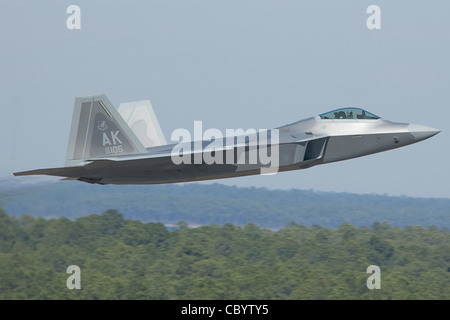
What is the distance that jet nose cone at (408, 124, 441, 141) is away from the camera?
2839cm

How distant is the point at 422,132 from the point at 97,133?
11971 millimetres

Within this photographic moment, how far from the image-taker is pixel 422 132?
2841 cm

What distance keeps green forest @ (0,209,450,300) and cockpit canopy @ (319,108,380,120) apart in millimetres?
27454

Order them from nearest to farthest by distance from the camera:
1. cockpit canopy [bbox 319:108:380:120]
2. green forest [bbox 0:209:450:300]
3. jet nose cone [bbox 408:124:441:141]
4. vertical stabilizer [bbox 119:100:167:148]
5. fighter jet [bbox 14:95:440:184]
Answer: fighter jet [bbox 14:95:440:184], jet nose cone [bbox 408:124:441:141], cockpit canopy [bbox 319:108:380:120], vertical stabilizer [bbox 119:100:167:148], green forest [bbox 0:209:450:300]

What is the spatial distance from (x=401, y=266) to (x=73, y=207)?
47.7m

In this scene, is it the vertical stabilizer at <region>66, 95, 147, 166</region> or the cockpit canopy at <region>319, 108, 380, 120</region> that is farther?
the cockpit canopy at <region>319, 108, 380, 120</region>

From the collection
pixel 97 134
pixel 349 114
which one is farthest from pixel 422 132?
pixel 97 134

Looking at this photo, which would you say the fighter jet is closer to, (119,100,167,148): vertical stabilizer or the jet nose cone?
the jet nose cone

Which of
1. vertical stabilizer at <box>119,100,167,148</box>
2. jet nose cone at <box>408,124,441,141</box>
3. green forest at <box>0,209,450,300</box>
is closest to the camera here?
jet nose cone at <box>408,124,441,141</box>

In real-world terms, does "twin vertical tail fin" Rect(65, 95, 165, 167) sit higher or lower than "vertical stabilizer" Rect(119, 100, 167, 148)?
lower

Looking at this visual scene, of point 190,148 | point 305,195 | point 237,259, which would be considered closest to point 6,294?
point 237,259

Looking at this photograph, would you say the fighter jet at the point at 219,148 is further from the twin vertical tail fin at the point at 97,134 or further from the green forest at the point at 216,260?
the green forest at the point at 216,260

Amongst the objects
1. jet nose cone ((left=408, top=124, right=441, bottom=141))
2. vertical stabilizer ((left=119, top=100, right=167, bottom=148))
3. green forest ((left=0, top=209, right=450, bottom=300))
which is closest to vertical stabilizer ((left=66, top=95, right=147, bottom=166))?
vertical stabilizer ((left=119, top=100, right=167, bottom=148))

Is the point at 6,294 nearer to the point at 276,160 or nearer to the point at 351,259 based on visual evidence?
the point at 351,259
